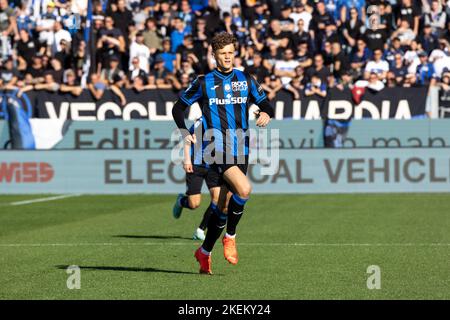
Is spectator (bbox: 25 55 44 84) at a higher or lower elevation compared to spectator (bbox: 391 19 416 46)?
lower

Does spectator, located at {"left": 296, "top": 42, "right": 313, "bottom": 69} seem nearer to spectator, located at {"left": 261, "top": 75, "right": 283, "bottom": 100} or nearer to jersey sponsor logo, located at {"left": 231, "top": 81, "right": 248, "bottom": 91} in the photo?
spectator, located at {"left": 261, "top": 75, "right": 283, "bottom": 100}

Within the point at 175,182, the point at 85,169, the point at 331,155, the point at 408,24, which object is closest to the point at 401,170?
the point at 331,155

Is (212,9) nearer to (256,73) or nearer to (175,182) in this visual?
(256,73)

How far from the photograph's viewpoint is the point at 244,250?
1370 centimetres

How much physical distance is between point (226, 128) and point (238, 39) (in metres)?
16.3

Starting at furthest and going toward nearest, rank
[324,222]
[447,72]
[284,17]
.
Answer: [284,17] → [447,72] → [324,222]

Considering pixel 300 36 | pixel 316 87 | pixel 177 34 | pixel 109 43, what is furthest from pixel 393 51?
pixel 109 43

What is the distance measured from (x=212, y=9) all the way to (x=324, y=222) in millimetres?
11522

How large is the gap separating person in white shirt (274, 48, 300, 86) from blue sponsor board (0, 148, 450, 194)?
183 cm

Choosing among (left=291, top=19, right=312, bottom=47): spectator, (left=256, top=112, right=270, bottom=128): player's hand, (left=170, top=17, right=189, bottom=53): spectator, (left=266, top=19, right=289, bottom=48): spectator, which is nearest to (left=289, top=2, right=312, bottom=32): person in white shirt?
(left=291, top=19, right=312, bottom=47): spectator

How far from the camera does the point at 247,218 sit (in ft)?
62.0

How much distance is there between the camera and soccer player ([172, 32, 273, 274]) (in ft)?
36.2

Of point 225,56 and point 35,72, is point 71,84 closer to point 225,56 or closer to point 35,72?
point 35,72

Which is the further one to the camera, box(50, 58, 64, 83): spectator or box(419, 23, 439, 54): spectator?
box(50, 58, 64, 83): spectator
